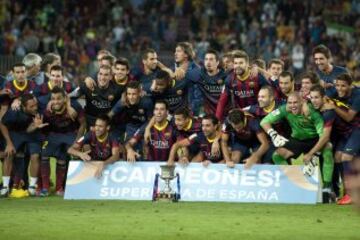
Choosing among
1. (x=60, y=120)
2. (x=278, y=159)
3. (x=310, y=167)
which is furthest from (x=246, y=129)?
(x=60, y=120)

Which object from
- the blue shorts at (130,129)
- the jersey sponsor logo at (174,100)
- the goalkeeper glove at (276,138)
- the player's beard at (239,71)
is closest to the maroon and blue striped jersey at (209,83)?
the jersey sponsor logo at (174,100)

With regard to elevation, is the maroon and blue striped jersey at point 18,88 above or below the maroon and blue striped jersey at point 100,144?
above

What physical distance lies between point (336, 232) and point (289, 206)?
7.10 feet

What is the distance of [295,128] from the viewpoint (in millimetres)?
13188

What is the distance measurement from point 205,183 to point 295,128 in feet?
4.52

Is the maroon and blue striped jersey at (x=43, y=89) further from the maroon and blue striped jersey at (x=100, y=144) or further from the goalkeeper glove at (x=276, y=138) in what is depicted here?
the goalkeeper glove at (x=276, y=138)

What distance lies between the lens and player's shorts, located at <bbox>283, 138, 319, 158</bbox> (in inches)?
517

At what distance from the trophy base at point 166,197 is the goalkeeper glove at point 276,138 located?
1.44 meters

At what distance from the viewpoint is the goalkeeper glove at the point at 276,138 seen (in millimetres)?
13039

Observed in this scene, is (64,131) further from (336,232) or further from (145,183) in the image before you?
(336,232)

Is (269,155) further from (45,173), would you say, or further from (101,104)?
(45,173)

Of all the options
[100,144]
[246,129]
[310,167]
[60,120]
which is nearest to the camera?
[310,167]

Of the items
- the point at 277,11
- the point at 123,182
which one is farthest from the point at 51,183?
the point at 277,11

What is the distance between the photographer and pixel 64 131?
14.1m
